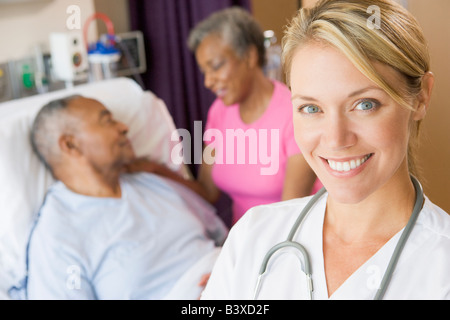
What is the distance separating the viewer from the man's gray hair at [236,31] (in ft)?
4.28

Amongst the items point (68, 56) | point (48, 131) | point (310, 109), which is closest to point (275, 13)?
point (310, 109)

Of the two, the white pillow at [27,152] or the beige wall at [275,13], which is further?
the white pillow at [27,152]

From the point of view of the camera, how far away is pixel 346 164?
2.21ft

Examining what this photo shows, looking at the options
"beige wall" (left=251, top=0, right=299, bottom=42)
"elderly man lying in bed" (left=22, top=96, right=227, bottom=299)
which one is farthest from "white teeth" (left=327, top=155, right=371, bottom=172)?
"elderly man lying in bed" (left=22, top=96, right=227, bottom=299)

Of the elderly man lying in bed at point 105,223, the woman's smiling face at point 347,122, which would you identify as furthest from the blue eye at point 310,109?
the elderly man lying in bed at point 105,223

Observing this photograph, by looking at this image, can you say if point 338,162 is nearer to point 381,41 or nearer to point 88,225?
point 381,41

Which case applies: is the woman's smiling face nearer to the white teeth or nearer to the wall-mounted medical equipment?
the white teeth

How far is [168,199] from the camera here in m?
1.39

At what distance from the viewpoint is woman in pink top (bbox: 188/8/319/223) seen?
1.07 m

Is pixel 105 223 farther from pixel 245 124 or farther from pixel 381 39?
pixel 381 39

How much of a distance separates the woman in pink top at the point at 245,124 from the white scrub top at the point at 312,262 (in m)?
0.14

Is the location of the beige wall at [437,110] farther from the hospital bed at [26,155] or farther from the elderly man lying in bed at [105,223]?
the hospital bed at [26,155]

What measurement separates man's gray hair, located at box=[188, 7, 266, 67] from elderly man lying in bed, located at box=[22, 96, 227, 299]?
29 centimetres

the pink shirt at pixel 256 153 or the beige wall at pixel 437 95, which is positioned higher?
A: the beige wall at pixel 437 95
